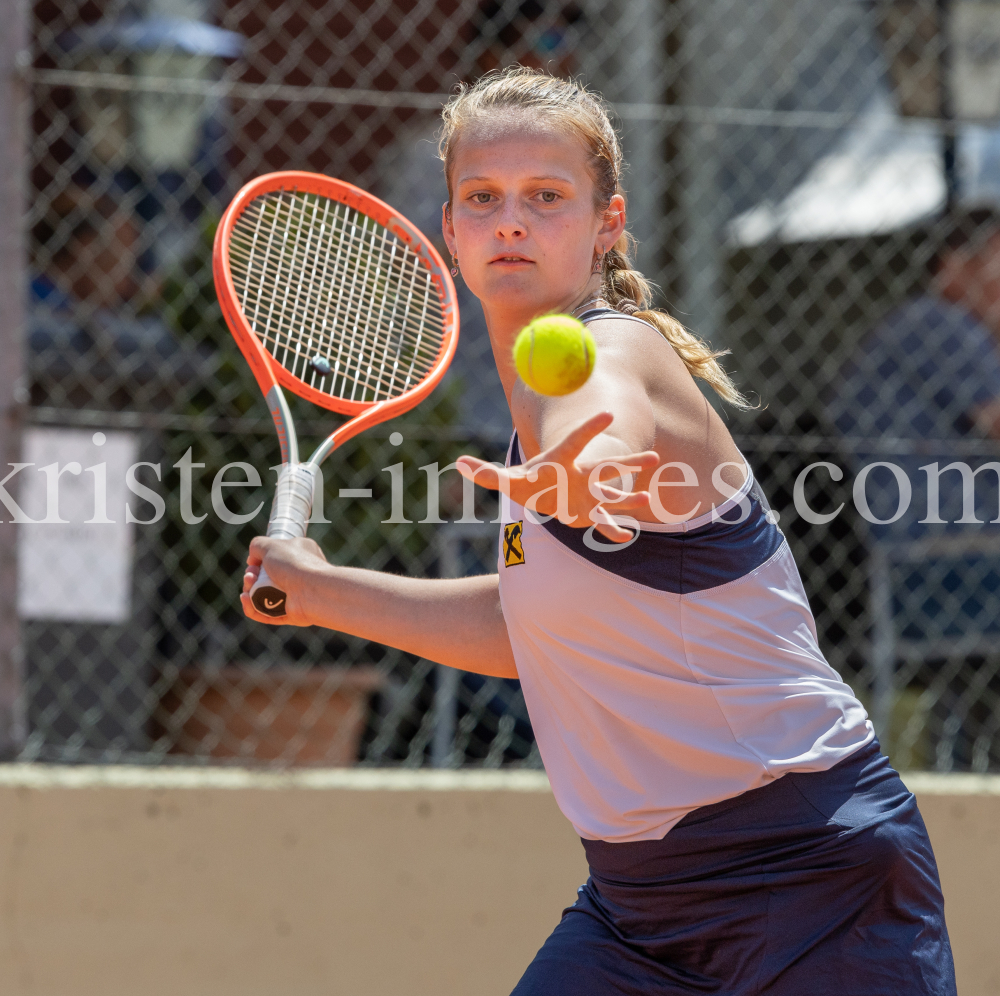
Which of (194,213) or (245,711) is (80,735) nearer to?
(245,711)

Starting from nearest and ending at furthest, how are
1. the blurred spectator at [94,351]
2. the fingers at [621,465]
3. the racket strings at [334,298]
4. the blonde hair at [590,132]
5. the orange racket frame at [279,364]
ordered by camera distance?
the fingers at [621,465] < the blonde hair at [590,132] < the orange racket frame at [279,364] < the racket strings at [334,298] < the blurred spectator at [94,351]

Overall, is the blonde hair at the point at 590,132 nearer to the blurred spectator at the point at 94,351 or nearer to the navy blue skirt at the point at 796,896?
the navy blue skirt at the point at 796,896

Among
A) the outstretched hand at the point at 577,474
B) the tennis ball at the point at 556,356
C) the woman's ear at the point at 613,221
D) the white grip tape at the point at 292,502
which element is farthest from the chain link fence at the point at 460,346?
the outstretched hand at the point at 577,474

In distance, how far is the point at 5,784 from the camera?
3.04m

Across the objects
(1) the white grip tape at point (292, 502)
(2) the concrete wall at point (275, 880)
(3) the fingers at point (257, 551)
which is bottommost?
(2) the concrete wall at point (275, 880)

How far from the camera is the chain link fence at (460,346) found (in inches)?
132

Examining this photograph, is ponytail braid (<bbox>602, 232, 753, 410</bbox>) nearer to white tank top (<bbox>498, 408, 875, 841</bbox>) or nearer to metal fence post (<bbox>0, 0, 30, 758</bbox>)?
white tank top (<bbox>498, 408, 875, 841</bbox>)

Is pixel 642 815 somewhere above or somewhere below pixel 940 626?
above

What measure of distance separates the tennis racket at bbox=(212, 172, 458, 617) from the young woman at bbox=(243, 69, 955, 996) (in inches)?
22.0

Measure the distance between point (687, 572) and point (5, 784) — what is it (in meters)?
2.07

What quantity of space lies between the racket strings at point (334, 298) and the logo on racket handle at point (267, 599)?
0.54m

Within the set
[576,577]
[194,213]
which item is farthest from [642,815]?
[194,213]

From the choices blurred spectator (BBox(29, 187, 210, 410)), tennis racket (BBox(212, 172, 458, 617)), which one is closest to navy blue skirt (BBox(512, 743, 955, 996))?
tennis racket (BBox(212, 172, 458, 617))

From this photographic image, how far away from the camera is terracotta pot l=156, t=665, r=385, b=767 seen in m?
3.34
